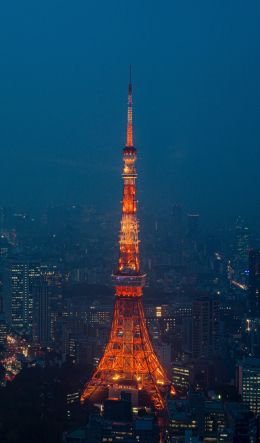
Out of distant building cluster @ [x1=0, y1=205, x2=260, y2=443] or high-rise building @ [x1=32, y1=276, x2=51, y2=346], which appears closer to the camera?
distant building cluster @ [x1=0, y1=205, x2=260, y2=443]

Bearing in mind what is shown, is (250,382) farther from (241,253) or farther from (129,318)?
(241,253)

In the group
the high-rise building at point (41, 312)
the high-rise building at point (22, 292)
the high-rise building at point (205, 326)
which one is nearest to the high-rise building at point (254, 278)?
the high-rise building at point (205, 326)

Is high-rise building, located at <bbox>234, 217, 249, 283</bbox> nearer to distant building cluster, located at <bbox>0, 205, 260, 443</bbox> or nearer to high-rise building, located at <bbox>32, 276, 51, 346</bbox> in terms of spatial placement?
distant building cluster, located at <bbox>0, 205, 260, 443</bbox>

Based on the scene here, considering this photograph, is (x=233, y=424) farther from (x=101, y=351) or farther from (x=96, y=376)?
(x=101, y=351)

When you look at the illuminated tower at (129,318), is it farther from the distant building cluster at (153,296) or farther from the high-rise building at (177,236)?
the high-rise building at (177,236)

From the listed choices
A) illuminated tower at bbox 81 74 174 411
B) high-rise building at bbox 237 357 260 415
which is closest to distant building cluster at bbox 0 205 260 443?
high-rise building at bbox 237 357 260 415

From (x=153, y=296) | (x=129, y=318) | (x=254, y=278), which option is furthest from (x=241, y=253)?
(x=129, y=318)
